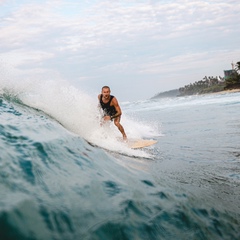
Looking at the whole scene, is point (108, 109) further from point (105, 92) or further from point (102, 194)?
point (102, 194)

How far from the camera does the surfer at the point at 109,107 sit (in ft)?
28.1

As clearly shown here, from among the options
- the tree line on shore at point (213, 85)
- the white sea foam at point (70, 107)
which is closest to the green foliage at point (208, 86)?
the tree line on shore at point (213, 85)

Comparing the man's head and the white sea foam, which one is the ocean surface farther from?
the man's head

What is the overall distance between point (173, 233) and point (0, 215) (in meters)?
1.31

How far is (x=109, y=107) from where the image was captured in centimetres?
889

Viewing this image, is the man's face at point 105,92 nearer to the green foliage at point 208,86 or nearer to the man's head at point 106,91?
the man's head at point 106,91

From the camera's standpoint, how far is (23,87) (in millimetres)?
10008

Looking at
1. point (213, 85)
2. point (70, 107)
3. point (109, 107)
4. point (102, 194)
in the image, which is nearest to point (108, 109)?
point (109, 107)

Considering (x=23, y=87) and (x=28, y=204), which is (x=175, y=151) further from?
(x=23, y=87)

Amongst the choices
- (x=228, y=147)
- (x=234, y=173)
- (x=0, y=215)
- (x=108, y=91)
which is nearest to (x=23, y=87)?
(x=108, y=91)

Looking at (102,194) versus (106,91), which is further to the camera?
(106,91)

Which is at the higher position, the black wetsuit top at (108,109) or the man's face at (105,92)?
the man's face at (105,92)

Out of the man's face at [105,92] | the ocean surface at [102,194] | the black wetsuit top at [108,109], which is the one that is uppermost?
the man's face at [105,92]

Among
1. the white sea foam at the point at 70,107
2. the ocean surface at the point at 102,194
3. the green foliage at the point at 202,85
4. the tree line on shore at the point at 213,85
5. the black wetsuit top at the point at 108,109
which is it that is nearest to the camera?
the ocean surface at the point at 102,194
